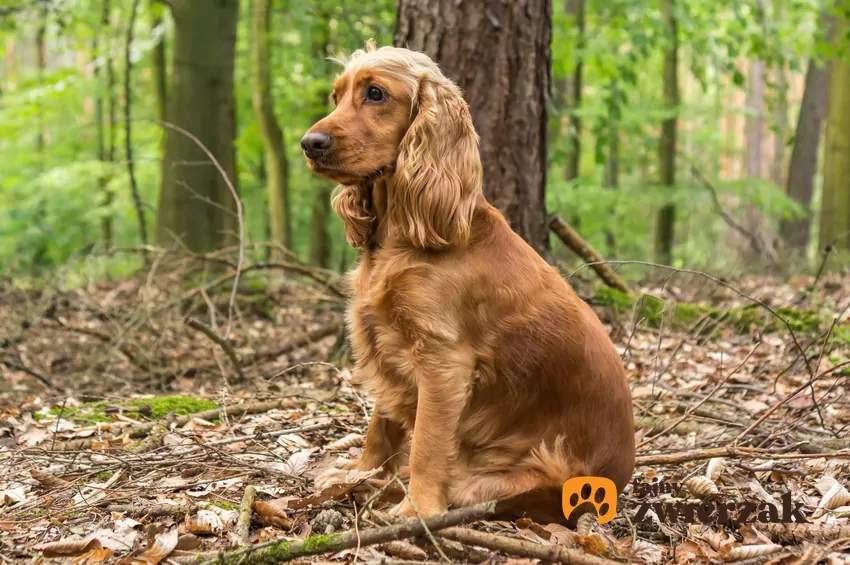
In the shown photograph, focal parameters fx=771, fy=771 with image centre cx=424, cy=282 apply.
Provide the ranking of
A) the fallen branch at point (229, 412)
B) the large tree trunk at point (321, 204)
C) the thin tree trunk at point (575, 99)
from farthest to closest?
the large tree trunk at point (321, 204) < the thin tree trunk at point (575, 99) < the fallen branch at point (229, 412)

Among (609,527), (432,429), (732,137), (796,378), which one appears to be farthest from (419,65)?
(732,137)

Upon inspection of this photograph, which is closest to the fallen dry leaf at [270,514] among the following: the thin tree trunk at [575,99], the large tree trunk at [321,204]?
the thin tree trunk at [575,99]

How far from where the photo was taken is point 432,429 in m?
2.84

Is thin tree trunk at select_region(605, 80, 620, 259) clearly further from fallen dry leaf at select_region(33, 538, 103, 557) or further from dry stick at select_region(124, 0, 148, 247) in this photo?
fallen dry leaf at select_region(33, 538, 103, 557)

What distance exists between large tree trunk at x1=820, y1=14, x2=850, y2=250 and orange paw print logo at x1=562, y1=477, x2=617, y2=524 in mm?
9838

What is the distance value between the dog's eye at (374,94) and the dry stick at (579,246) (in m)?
2.71

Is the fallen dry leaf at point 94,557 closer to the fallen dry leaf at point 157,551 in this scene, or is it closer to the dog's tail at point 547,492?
the fallen dry leaf at point 157,551

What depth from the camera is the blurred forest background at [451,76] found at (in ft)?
16.1

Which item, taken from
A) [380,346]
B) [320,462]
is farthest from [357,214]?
[320,462]

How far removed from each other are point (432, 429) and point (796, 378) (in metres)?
3.24

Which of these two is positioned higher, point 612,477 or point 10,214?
point 612,477

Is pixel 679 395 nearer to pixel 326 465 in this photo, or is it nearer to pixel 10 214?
pixel 326 465

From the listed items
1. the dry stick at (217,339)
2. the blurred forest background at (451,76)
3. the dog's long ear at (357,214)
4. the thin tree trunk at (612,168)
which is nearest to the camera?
the dog's long ear at (357,214)

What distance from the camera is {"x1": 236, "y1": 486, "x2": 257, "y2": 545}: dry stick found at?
2553mm
